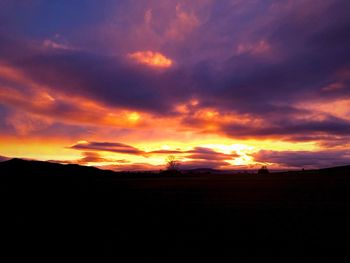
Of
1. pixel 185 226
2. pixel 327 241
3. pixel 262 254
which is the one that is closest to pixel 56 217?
pixel 185 226

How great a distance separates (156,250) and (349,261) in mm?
5994

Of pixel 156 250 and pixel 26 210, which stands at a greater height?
pixel 26 210

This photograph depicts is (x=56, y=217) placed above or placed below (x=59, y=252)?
above

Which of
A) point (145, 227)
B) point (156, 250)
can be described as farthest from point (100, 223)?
point (156, 250)

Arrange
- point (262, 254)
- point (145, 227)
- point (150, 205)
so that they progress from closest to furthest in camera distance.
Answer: point (262, 254), point (145, 227), point (150, 205)

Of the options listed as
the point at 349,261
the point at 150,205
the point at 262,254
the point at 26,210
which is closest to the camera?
the point at 349,261

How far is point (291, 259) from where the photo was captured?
9.38m

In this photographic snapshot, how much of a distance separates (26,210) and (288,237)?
1351cm

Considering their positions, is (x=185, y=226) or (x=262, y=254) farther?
(x=185, y=226)

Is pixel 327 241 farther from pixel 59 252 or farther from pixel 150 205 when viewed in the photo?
pixel 150 205

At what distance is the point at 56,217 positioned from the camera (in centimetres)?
1540

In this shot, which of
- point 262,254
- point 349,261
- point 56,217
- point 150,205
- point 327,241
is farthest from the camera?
point 150,205

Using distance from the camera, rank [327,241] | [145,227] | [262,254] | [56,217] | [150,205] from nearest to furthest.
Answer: [262,254] < [327,241] < [145,227] < [56,217] < [150,205]

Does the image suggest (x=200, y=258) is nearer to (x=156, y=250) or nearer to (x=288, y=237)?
(x=156, y=250)
